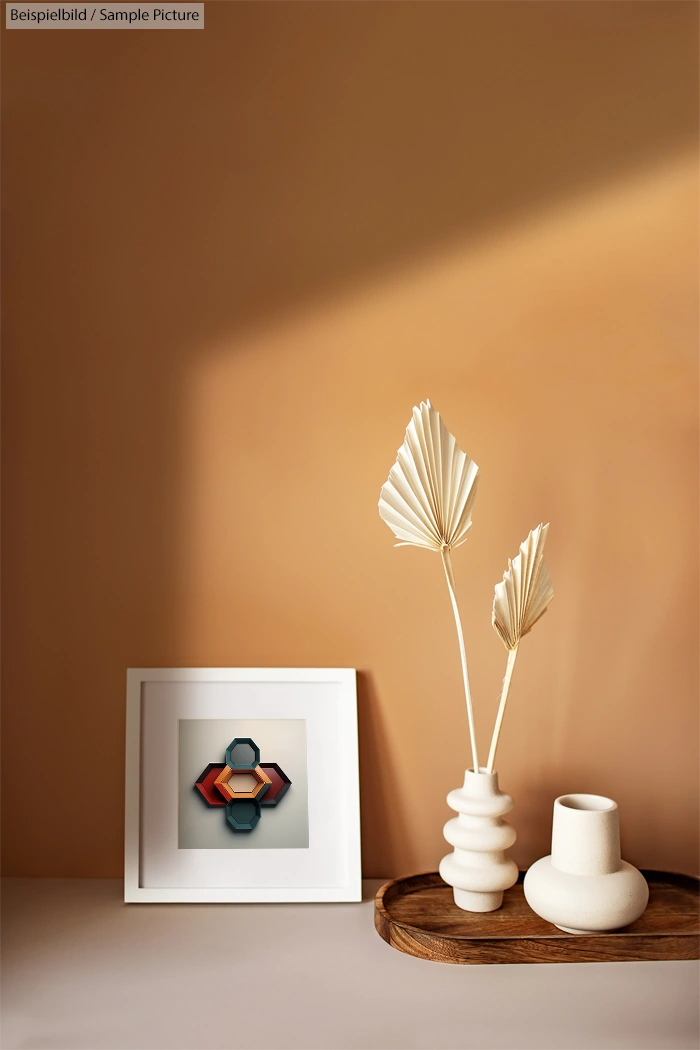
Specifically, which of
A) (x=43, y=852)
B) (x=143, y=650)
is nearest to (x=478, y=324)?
(x=143, y=650)

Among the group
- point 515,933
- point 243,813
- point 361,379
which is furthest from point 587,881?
point 361,379

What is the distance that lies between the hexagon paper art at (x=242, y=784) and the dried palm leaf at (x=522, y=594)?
0.30 metres

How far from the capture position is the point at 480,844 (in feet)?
3.22

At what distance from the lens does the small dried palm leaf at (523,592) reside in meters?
0.99

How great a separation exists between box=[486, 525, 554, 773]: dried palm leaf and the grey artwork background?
270 millimetres

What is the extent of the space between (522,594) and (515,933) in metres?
0.40

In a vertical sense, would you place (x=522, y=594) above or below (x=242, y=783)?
above

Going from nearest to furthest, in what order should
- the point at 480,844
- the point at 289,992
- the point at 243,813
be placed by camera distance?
the point at 289,992, the point at 480,844, the point at 243,813

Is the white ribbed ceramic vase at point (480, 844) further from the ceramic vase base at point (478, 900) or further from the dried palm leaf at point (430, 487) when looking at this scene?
the dried palm leaf at point (430, 487)

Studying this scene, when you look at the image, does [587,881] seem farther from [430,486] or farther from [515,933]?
[430,486]

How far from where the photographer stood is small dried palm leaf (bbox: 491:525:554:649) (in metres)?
0.99

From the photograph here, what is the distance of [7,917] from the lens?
40.9 inches

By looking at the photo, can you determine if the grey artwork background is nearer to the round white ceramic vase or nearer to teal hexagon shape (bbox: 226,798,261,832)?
teal hexagon shape (bbox: 226,798,261,832)

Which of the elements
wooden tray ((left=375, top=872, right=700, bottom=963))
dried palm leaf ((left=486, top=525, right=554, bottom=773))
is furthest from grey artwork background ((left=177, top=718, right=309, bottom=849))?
dried palm leaf ((left=486, top=525, right=554, bottom=773))
